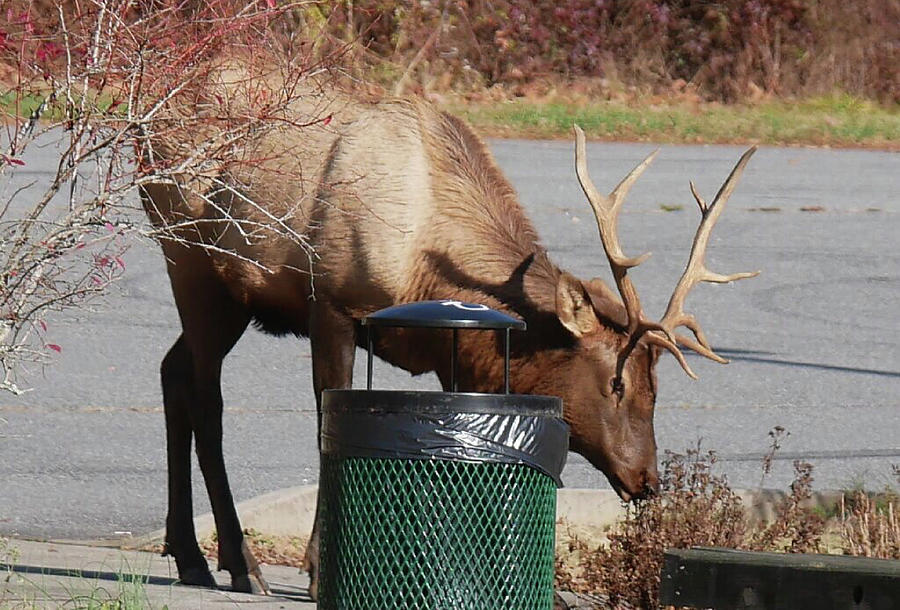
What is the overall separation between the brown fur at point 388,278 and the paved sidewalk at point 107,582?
8.1 inches

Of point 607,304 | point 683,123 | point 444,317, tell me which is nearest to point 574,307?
point 607,304

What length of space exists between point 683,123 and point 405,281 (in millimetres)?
14902

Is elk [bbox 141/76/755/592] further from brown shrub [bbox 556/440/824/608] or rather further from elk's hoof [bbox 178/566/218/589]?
brown shrub [bbox 556/440/824/608]

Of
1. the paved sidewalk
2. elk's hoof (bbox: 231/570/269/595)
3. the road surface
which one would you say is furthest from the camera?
the road surface

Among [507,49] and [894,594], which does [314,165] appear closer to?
[894,594]

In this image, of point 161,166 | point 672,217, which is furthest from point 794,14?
point 161,166

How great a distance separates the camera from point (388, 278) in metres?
6.94

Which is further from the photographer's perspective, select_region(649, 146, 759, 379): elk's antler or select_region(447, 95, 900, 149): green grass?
select_region(447, 95, 900, 149): green grass

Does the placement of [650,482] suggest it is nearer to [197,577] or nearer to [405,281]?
[405,281]

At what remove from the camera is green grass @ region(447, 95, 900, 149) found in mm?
20594

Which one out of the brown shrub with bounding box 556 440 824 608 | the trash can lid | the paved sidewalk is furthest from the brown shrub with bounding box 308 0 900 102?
the trash can lid

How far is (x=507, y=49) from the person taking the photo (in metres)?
24.6

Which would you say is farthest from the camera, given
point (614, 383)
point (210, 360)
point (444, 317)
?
point (210, 360)

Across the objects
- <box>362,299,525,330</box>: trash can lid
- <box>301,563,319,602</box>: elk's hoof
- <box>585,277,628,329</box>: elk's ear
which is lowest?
<box>301,563,319,602</box>: elk's hoof
